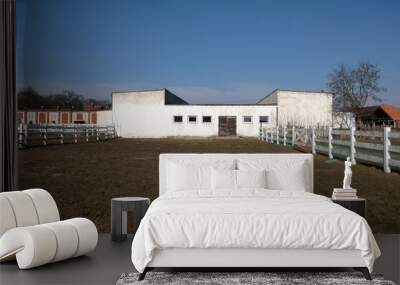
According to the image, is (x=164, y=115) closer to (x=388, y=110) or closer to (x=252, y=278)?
(x=388, y=110)

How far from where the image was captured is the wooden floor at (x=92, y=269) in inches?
171

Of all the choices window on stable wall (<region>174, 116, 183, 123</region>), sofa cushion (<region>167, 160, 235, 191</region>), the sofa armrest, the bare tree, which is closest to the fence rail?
window on stable wall (<region>174, 116, 183, 123</region>)

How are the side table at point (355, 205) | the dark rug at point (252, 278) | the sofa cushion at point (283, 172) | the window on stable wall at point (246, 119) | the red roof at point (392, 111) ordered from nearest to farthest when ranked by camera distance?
the dark rug at point (252, 278) < the side table at point (355, 205) < the sofa cushion at point (283, 172) < the red roof at point (392, 111) < the window on stable wall at point (246, 119)

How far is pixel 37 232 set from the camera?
4621 mm

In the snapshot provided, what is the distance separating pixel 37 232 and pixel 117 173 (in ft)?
8.96

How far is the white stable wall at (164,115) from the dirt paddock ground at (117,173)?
0.39 feet

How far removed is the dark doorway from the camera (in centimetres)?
732

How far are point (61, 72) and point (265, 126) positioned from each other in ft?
8.31

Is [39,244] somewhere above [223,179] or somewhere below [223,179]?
below

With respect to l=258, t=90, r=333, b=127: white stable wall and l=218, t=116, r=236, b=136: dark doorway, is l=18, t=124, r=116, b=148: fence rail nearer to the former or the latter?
l=218, t=116, r=236, b=136: dark doorway

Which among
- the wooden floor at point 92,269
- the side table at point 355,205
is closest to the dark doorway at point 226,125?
the side table at point 355,205

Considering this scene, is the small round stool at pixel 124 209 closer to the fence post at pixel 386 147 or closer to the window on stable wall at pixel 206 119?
the window on stable wall at pixel 206 119

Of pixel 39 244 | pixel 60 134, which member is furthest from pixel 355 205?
pixel 60 134

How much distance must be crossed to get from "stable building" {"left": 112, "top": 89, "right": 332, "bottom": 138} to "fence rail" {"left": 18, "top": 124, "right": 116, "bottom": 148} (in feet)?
0.69
